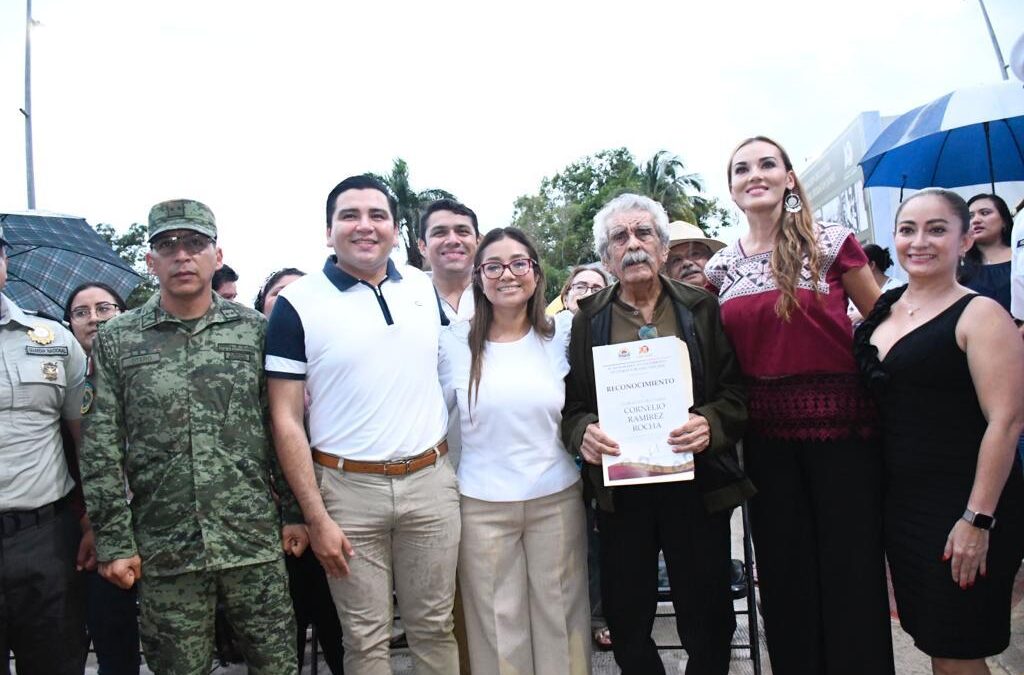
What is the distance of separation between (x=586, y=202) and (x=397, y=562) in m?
33.1

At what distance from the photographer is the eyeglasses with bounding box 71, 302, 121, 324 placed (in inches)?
164

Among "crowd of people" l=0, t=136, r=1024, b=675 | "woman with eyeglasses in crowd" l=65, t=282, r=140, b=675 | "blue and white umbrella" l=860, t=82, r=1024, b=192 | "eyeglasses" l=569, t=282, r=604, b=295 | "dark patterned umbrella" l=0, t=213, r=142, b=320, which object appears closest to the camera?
"crowd of people" l=0, t=136, r=1024, b=675

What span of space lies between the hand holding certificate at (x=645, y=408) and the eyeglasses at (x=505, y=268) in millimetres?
566

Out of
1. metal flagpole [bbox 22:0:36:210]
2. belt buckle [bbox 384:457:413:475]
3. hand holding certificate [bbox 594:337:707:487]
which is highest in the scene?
metal flagpole [bbox 22:0:36:210]

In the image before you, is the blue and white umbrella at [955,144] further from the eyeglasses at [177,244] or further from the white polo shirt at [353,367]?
the eyeglasses at [177,244]

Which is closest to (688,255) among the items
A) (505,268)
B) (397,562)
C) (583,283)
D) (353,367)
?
(583,283)

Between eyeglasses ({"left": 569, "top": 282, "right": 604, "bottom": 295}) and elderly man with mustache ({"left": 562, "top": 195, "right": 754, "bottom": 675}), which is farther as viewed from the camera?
eyeglasses ({"left": 569, "top": 282, "right": 604, "bottom": 295})

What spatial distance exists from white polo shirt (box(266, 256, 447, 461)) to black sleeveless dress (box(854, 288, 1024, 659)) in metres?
1.96

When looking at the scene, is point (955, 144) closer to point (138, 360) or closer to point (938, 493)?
point (938, 493)

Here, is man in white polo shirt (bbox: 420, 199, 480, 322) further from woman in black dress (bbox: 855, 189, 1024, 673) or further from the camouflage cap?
woman in black dress (bbox: 855, 189, 1024, 673)

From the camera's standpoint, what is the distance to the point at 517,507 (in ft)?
10.3

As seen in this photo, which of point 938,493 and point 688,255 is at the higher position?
point 688,255

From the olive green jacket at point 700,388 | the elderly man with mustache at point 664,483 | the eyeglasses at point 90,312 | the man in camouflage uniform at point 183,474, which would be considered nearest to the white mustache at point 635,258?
the elderly man with mustache at point 664,483

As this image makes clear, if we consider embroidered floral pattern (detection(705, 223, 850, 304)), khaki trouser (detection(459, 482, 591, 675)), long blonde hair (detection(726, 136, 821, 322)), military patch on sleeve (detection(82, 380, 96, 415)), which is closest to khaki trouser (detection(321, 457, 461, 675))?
khaki trouser (detection(459, 482, 591, 675))
